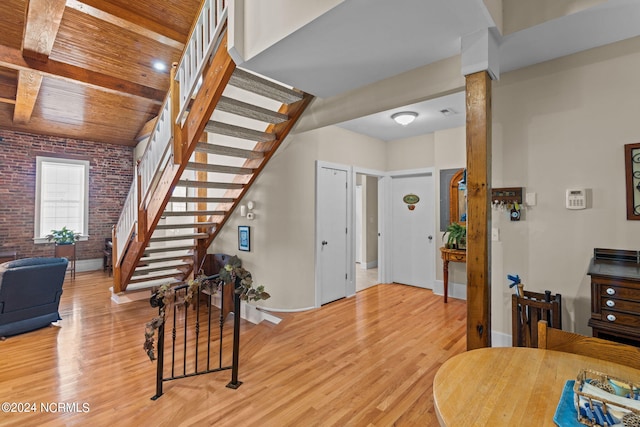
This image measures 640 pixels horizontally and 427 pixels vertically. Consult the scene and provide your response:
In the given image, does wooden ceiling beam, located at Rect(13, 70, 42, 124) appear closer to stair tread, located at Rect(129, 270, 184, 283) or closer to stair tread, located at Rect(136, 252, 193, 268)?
stair tread, located at Rect(136, 252, 193, 268)

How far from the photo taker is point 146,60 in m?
5.38

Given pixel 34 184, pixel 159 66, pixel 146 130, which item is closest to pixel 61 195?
pixel 34 184

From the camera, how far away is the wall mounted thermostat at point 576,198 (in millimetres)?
2422

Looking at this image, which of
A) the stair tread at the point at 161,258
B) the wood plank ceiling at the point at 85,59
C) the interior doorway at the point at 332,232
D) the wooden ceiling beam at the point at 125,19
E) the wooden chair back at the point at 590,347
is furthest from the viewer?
the stair tread at the point at 161,258

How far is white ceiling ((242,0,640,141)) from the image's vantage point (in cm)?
188

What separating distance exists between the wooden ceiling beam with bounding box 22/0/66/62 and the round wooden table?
15.0ft

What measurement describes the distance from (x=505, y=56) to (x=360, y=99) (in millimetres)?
1318

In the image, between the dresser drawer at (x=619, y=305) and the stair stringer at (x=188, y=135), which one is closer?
the dresser drawer at (x=619, y=305)

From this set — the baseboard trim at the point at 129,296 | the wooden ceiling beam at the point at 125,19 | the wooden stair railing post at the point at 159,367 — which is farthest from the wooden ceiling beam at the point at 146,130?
the wooden stair railing post at the point at 159,367

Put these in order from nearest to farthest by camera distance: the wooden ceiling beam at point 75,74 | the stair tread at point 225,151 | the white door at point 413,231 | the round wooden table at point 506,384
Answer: the round wooden table at point 506,384 < the stair tread at point 225,151 < the wooden ceiling beam at point 75,74 < the white door at point 413,231

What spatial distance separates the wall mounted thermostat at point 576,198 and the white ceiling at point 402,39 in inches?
44.3

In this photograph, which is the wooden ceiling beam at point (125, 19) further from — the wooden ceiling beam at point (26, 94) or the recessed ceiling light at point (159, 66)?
Result: the wooden ceiling beam at point (26, 94)

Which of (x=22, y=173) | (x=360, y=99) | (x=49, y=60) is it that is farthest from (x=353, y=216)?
(x=22, y=173)

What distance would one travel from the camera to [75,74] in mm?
4730
